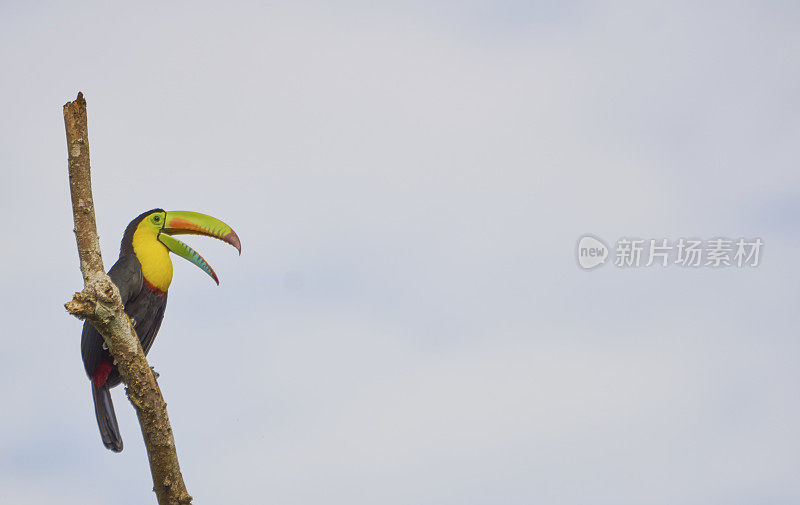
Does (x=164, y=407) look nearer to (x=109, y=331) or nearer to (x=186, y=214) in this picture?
(x=109, y=331)

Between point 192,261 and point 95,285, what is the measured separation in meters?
2.10

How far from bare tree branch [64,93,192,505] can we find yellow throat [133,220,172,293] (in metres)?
Result: 1.75

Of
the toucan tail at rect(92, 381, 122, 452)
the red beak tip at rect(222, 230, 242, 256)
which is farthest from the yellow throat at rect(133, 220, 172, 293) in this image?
the toucan tail at rect(92, 381, 122, 452)

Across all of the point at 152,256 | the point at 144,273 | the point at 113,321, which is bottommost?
the point at 113,321

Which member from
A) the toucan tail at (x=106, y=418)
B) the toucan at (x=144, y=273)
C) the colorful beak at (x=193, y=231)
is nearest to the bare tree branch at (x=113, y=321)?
the toucan tail at (x=106, y=418)

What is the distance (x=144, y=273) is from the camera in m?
6.25

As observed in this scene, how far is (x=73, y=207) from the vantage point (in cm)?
452

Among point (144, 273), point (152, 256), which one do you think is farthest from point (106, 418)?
point (152, 256)

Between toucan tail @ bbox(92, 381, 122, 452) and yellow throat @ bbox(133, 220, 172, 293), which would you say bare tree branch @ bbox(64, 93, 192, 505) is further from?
yellow throat @ bbox(133, 220, 172, 293)

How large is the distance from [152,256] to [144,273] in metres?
0.15

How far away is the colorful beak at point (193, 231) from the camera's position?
6.25 meters

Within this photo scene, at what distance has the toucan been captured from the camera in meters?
6.01

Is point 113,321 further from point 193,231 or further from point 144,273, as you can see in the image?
point 193,231

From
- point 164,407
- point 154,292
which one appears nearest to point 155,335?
point 154,292
